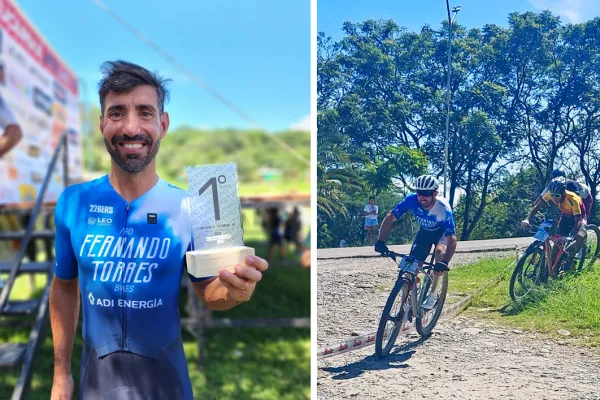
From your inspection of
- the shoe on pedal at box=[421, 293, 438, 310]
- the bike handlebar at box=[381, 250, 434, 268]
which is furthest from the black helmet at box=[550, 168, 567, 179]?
the shoe on pedal at box=[421, 293, 438, 310]

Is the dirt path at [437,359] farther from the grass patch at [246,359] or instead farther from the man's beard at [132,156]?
the grass patch at [246,359]

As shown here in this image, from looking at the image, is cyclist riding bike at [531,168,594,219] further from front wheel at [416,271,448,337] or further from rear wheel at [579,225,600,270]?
front wheel at [416,271,448,337]

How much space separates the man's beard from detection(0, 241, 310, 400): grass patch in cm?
269

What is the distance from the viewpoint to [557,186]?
2811 millimetres

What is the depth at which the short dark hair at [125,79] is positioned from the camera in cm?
167

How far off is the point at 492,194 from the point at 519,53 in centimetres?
80

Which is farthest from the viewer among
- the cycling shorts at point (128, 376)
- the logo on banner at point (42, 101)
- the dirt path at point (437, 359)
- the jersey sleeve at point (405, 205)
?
the logo on banner at point (42, 101)

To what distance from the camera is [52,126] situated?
21.2 feet

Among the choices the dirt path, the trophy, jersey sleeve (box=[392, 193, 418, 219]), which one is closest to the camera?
the trophy

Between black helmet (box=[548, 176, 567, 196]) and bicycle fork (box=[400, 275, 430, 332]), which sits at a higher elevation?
black helmet (box=[548, 176, 567, 196])

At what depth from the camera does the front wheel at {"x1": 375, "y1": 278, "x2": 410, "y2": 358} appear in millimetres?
2910

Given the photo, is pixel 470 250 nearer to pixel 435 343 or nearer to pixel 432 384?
pixel 435 343

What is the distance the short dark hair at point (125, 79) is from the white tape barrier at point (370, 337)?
1832mm

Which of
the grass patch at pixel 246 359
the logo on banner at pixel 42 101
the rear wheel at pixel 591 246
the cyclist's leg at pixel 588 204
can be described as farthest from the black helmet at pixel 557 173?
the logo on banner at pixel 42 101
